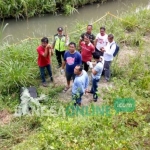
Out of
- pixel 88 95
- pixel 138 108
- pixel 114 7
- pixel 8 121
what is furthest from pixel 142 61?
pixel 114 7

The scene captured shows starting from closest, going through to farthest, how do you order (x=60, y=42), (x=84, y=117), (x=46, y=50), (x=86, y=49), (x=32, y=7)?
(x=84, y=117) → (x=46, y=50) → (x=86, y=49) → (x=60, y=42) → (x=32, y=7)

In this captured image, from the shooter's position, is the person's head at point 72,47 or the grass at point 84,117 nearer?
the grass at point 84,117

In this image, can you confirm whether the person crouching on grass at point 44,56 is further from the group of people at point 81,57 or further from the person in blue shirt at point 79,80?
the person in blue shirt at point 79,80

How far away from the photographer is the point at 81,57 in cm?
657

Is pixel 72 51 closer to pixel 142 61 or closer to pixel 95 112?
pixel 95 112

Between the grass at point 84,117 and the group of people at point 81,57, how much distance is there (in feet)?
1.30

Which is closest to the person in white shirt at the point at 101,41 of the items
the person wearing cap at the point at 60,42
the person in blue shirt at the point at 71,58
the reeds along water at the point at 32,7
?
the person wearing cap at the point at 60,42

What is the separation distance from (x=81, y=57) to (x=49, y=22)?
6.12m

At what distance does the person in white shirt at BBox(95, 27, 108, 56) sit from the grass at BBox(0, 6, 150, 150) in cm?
59

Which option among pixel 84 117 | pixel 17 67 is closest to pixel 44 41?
pixel 17 67

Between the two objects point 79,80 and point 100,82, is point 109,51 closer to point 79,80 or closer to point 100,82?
point 100,82

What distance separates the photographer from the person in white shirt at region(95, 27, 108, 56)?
727cm

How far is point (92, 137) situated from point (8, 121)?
2.20 metres

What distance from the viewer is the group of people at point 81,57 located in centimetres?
598
